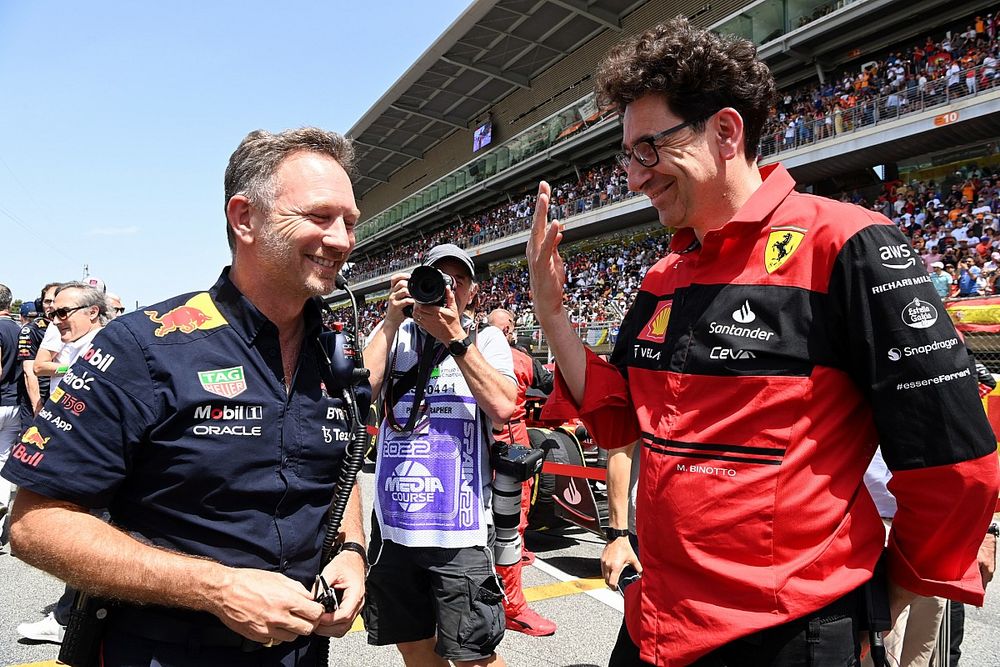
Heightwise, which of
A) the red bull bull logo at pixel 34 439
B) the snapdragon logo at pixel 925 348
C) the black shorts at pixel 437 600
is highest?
the snapdragon logo at pixel 925 348

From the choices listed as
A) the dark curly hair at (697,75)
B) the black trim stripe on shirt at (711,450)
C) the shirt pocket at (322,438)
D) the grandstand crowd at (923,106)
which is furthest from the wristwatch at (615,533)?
the grandstand crowd at (923,106)

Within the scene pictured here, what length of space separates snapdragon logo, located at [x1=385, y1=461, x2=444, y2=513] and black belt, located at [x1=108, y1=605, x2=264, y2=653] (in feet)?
3.62

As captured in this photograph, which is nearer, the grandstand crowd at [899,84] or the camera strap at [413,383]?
the camera strap at [413,383]

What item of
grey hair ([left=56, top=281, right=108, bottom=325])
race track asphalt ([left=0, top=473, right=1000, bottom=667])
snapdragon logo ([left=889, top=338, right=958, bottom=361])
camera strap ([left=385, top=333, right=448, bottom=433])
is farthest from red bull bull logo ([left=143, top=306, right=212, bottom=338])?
grey hair ([left=56, top=281, right=108, bottom=325])

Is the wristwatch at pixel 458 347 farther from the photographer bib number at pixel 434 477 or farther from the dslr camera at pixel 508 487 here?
the dslr camera at pixel 508 487

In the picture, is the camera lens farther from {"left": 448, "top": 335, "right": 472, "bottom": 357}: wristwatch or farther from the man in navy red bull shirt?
the man in navy red bull shirt

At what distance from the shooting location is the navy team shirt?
4.62 feet

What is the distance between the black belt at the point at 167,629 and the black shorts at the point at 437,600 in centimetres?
109

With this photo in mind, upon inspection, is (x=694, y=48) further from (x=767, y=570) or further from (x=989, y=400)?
(x=989, y=400)

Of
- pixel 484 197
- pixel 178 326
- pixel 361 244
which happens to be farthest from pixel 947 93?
pixel 361 244

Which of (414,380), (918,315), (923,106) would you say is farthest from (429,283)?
(923,106)

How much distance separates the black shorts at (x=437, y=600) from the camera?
97.1 inches

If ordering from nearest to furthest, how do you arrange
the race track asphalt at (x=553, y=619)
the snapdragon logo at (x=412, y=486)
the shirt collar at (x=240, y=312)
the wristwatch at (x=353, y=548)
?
the shirt collar at (x=240, y=312)
the wristwatch at (x=353, y=548)
the snapdragon logo at (x=412, y=486)
the race track asphalt at (x=553, y=619)

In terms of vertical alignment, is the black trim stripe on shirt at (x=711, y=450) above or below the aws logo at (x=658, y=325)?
below
